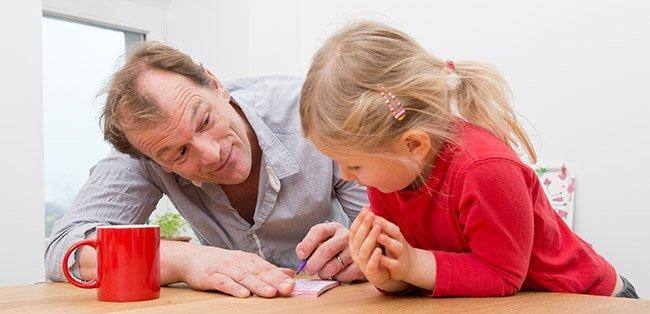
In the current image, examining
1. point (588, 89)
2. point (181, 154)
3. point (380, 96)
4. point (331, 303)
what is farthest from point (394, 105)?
point (588, 89)

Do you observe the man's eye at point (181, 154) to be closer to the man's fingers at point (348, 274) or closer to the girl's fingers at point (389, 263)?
the man's fingers at point (348, 274)

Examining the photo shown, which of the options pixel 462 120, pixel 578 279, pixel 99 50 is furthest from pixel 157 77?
pixel 99 50

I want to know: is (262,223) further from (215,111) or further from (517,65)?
(517,65)

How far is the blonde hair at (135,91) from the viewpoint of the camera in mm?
1279

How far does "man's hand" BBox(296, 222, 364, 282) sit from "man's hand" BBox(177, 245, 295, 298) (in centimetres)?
5

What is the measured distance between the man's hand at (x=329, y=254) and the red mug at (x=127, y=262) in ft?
0.88

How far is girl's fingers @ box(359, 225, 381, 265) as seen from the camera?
3.11 ft

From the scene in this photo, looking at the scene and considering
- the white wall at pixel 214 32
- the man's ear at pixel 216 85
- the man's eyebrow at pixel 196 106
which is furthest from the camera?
the white wall at pixel 214 32

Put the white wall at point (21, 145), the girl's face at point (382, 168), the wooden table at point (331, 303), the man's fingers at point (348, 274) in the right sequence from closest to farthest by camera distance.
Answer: the wooden table at point (331, 303), the girl's face at point (382, 168), the man's fingers at point (348, 274), the white wall at point (21, 145)

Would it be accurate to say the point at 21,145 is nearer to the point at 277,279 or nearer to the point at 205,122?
the point at 205,122

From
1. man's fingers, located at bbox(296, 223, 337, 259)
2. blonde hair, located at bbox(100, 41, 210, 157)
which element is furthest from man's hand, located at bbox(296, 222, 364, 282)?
blonde hair, located at bbox(100, 41, 210, 157)

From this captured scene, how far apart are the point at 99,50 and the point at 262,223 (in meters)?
1.70

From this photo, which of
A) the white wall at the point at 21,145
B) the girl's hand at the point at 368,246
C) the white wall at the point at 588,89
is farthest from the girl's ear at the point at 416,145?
the white wall at the point at 21,145

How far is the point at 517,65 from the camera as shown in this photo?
7.77 feet
